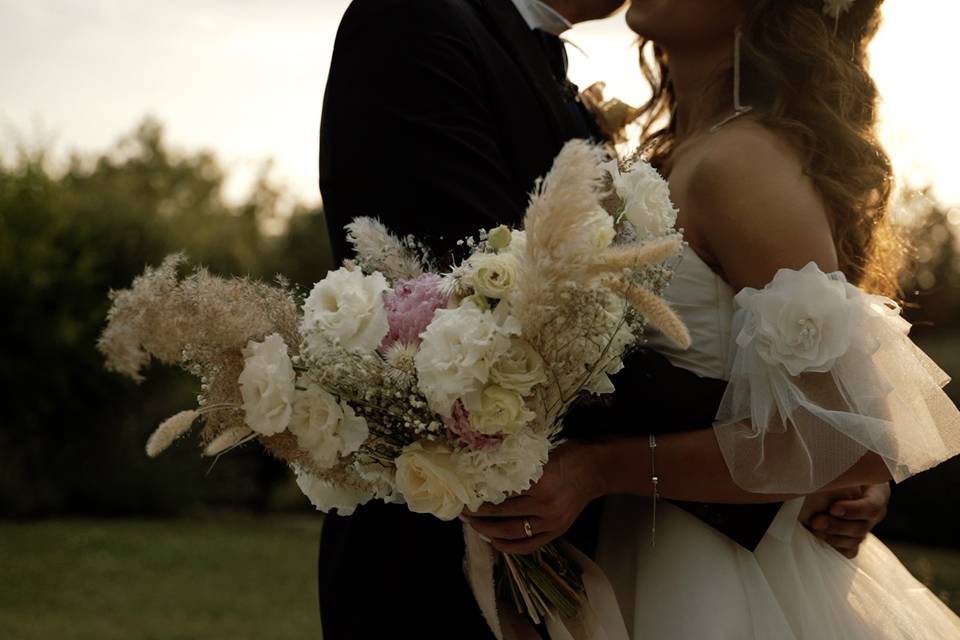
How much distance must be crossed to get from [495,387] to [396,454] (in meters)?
0.29

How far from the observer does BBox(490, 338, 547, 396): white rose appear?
228 cm

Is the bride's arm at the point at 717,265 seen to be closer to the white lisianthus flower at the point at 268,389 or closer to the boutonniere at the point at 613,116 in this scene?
the white lisianthus flower at the point at 268,389

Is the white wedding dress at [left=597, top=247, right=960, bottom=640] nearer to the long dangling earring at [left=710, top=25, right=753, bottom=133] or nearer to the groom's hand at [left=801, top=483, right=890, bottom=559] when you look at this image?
the groom's hand at [left=801, top=483, right=890, bottom=559]

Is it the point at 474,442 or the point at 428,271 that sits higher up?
the point at 428,271

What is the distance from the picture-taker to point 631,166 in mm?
2736

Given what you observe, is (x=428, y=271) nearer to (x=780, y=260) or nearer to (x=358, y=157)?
(x=358, y=157)

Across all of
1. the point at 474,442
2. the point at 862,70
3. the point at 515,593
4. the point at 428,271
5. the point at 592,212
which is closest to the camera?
the point at 592,212

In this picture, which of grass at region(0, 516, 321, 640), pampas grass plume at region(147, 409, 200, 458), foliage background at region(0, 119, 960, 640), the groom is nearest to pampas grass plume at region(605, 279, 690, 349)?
the groom

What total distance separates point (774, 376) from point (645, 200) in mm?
560

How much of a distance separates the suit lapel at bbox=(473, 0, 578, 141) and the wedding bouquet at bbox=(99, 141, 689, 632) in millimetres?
840

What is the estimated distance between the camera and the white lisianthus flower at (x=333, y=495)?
2.54 meters

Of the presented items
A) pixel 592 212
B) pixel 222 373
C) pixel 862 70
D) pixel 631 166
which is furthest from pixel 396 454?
pixel 862 70

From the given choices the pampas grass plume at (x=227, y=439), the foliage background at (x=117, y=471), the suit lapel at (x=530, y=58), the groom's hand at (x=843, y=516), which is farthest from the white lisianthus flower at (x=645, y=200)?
the foliage background at (x=117, y=471)

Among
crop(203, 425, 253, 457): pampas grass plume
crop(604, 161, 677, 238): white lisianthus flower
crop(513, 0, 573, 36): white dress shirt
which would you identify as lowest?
crop(203, 425, 253, 457): pampas grass plume
